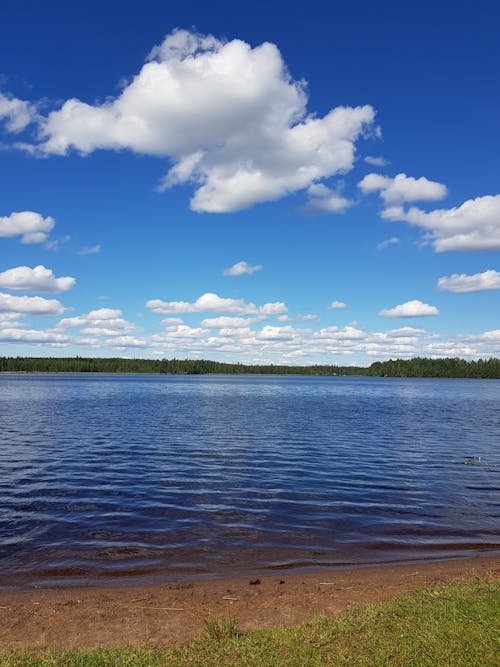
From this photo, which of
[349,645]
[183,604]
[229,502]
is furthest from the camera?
[229,502]

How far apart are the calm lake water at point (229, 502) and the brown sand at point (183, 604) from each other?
1.19m

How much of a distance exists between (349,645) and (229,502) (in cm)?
1318

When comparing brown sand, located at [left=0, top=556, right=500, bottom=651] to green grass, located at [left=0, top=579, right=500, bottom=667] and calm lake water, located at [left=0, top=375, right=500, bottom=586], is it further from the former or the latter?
calm lake water, located at [left=0, top=375, right=500, bottom=586]

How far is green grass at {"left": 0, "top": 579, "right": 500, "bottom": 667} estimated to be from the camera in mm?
7875

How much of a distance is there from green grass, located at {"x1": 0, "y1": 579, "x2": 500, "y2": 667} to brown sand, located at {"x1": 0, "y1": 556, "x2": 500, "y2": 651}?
2.62 feet

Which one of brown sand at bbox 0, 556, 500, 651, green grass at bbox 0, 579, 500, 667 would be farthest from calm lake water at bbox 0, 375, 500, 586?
green grass at bbox 0, 579, 500, 667

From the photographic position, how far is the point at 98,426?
4847cm

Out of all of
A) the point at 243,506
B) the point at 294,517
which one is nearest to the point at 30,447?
the point at 243,506

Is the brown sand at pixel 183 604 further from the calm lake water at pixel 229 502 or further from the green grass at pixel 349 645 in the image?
the calm lake water at pixel 229 502

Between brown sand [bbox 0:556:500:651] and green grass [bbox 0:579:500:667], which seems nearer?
green grass [bbox 0:579:500:667]

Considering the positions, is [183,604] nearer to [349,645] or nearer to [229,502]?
[349,645]

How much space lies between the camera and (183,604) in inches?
442

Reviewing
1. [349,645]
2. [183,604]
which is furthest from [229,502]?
[349,645]

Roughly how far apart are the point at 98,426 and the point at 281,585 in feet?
129
